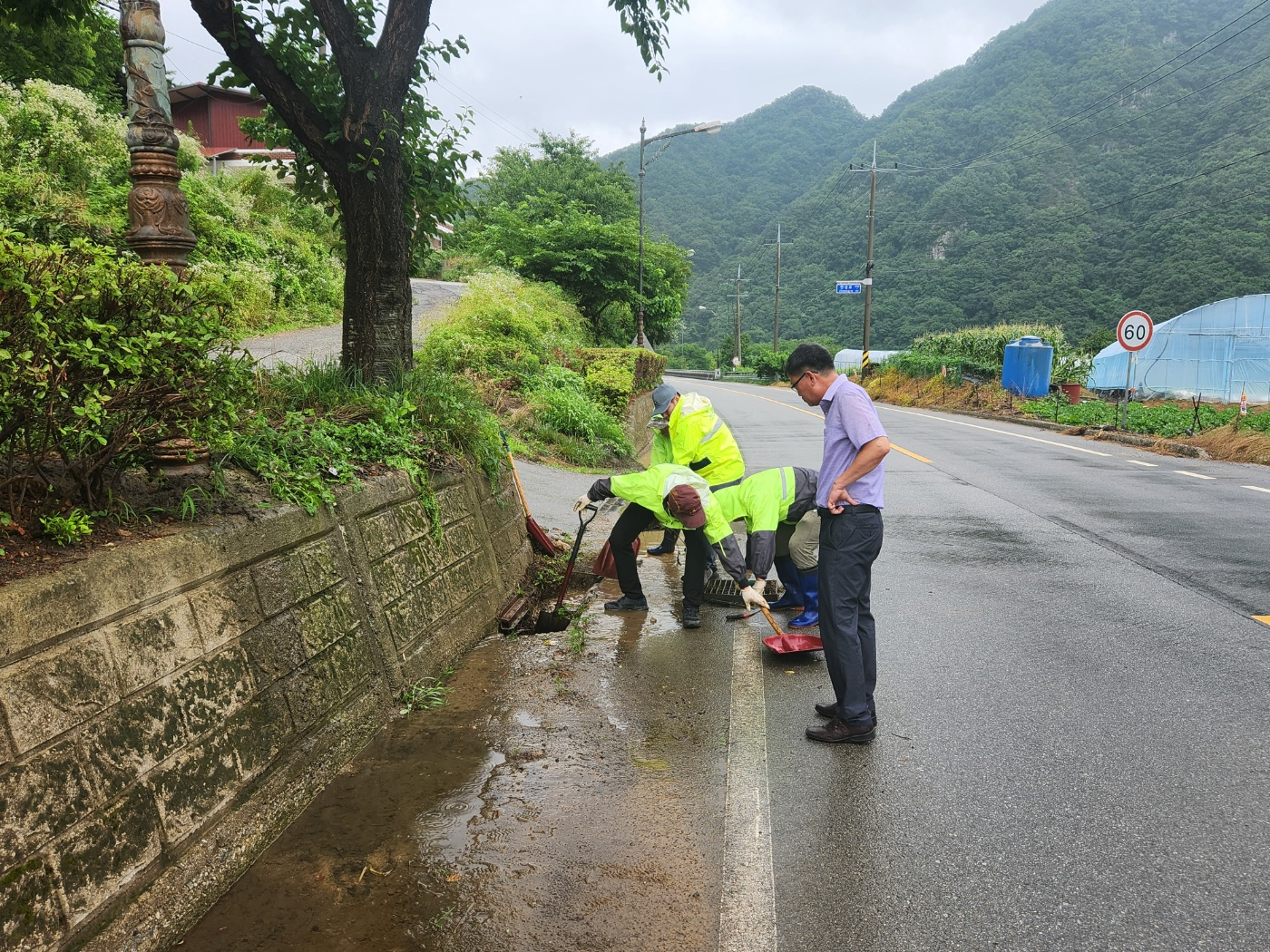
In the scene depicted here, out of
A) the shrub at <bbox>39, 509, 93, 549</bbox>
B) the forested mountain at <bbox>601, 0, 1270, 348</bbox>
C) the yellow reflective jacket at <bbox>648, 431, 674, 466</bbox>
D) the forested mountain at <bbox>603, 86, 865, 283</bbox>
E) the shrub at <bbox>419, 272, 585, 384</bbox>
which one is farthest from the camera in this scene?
the forested mountain at <bbox>603, 86, 865, 283</bbox>

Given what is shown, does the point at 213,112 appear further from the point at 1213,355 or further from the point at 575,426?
the point at 1213,355

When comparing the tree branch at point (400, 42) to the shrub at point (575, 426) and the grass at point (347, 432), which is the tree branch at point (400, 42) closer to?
the grass at point (347, 432)

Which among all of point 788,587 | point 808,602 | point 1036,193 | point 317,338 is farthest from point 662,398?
point 1036,193

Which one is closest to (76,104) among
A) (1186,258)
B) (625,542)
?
(625,542)

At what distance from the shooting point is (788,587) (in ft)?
21.0

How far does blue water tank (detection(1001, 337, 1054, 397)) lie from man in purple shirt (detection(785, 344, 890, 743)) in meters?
29.2

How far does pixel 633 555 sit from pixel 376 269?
9.44 ft

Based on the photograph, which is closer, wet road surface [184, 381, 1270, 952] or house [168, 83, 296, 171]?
wet road surface [184, 381, 1270, 952]

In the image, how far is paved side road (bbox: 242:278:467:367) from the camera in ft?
42.7

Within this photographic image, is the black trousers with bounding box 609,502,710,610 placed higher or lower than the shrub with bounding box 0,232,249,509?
lower

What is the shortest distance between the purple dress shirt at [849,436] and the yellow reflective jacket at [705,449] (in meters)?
1.99

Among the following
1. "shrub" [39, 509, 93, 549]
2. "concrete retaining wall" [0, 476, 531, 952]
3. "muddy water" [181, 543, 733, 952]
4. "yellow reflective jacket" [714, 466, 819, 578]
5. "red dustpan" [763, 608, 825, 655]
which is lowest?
"muddy water" [181, 543, 733, 952]

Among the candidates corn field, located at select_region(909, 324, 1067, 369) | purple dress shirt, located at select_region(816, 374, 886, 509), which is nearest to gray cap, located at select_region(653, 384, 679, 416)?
purple dress shirt, located at select_region(816, 374, 886, 509)

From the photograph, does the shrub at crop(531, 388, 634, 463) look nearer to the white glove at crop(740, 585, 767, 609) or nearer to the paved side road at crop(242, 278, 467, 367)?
the paved side road at crop(242, 278, 467, 367)
